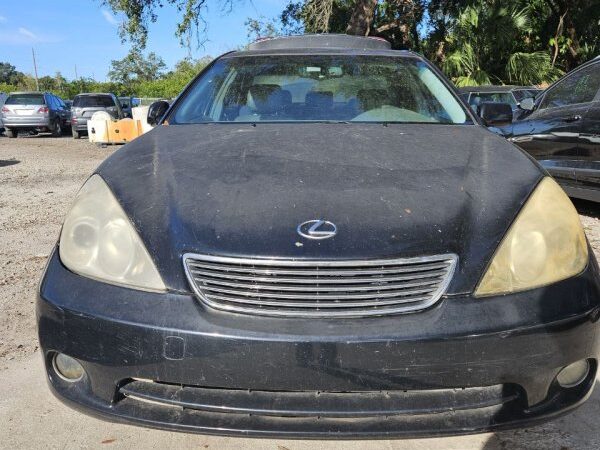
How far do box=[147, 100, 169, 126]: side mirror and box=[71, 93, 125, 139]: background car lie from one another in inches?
640

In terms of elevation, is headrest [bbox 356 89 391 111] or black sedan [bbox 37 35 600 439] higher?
headrest [bbox 356 89 391 111]

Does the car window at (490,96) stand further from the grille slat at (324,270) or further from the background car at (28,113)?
the background car at (28,113)

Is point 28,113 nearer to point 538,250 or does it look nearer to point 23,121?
point 23,121

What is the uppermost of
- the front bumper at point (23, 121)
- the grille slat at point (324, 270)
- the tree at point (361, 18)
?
the tree at point (361, 18)

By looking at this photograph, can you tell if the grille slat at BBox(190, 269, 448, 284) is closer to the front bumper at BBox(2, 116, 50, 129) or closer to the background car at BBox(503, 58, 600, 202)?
the background car at BBox(503, 58, 600, 202)

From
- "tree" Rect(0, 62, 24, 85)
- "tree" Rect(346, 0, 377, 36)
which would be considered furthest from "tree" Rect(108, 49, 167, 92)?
"tree" Rect(346, 0, 377, 36)

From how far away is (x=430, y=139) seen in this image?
253cm

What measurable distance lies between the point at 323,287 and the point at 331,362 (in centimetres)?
22

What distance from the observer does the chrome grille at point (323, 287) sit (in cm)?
169

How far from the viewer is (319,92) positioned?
3129 mm

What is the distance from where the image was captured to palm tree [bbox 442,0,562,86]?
1474 centimetres

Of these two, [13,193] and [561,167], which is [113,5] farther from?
[561,167]

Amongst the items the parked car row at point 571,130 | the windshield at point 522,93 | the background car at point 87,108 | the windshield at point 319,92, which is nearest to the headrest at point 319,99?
the windshield at point 319,92

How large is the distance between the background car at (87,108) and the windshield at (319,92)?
1646 centimetres
